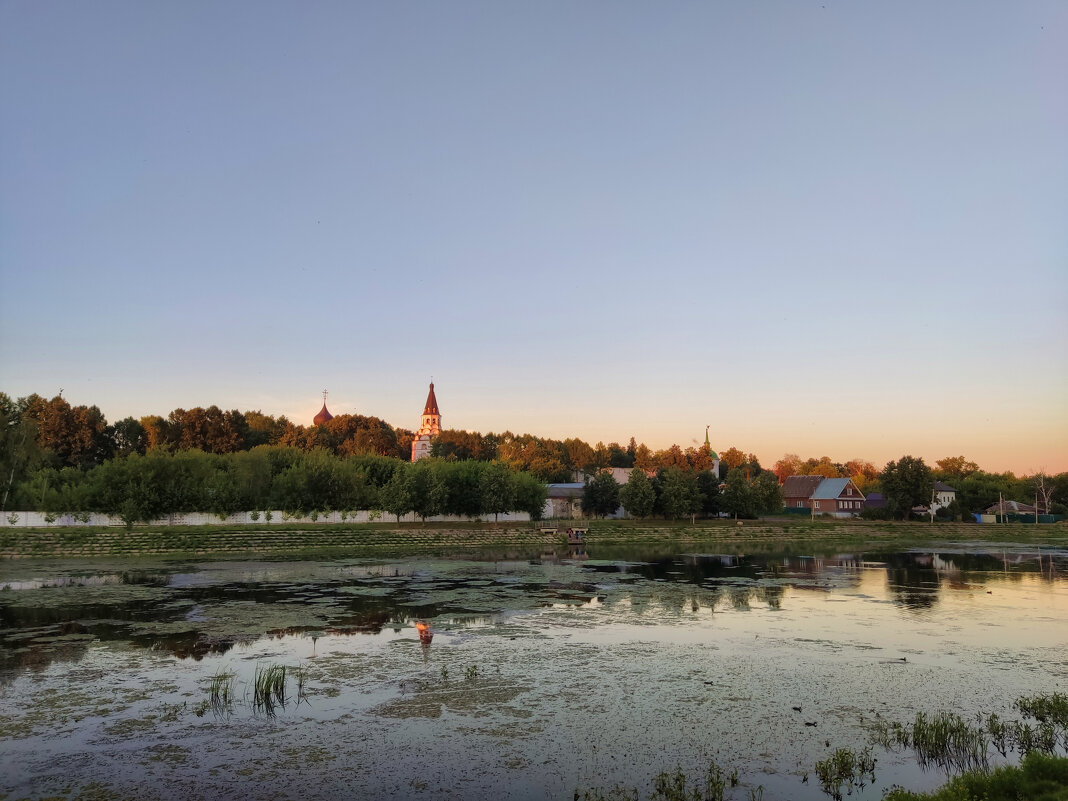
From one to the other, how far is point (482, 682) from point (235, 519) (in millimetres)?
52884

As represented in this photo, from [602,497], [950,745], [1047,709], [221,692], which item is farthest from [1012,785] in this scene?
[602,497]

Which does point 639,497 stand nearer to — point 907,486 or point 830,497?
point 907,486

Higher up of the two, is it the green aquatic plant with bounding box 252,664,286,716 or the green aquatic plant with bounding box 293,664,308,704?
the green aquatic plant with bounding box 252,664,286,716

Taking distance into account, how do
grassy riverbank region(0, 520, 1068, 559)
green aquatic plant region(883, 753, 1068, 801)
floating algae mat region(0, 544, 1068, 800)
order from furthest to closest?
grassy riverbank region(0, 520, 1068, 559)
floating algae mat region(0, 544, 1068, 800)
green aquatic plant region(883, 753, 1068, 801)

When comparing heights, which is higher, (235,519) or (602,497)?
(602,497)

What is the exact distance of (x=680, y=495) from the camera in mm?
82875

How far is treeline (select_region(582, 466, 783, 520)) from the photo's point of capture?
3253 inches

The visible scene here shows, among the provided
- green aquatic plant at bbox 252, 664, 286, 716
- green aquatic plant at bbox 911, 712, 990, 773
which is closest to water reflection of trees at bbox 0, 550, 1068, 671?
green aquatic plant at bbox 252, 664, 286, 716

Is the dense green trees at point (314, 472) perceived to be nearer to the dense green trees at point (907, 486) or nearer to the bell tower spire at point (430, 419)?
the dense green trees at point (907, 486)

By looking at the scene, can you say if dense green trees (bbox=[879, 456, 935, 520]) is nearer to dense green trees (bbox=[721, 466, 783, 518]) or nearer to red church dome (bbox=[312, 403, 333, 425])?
dense green trees (bbox=[721, 466, 783, 518])

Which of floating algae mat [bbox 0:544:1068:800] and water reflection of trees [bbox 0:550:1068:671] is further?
water reflection of trees [bbox 0:550:1068:671]

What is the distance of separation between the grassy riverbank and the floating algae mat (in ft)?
67.3

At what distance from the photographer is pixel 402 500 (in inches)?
2726

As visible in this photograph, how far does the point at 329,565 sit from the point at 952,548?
50.7m
